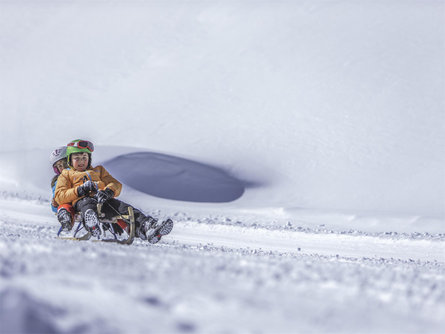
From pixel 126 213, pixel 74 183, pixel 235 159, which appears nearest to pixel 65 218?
pixel 74 183

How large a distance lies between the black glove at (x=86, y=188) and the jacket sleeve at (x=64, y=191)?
0.24 feet

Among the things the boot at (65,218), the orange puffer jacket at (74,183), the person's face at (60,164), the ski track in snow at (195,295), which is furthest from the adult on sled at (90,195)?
the ski track in snow at (195,295)

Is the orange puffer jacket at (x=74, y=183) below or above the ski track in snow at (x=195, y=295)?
above

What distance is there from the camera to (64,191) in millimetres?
5121

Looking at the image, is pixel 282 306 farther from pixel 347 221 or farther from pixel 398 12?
pixel 398 12

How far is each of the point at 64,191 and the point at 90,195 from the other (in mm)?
251

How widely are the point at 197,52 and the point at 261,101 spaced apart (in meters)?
5.47

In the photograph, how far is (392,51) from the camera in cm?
1828

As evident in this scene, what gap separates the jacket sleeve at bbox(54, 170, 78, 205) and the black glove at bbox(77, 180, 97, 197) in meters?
0.07

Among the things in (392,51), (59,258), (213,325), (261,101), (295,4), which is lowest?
(213,325)

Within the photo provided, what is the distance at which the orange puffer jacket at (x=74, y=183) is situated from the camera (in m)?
5.08

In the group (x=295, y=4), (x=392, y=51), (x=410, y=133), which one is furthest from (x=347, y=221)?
(x=295, y=4)

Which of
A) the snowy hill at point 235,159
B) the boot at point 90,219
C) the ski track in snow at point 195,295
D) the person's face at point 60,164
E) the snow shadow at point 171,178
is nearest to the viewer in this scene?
the ski track in snow at point 195,295

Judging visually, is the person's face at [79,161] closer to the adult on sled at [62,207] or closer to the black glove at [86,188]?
the adult on sled at [62,207]
